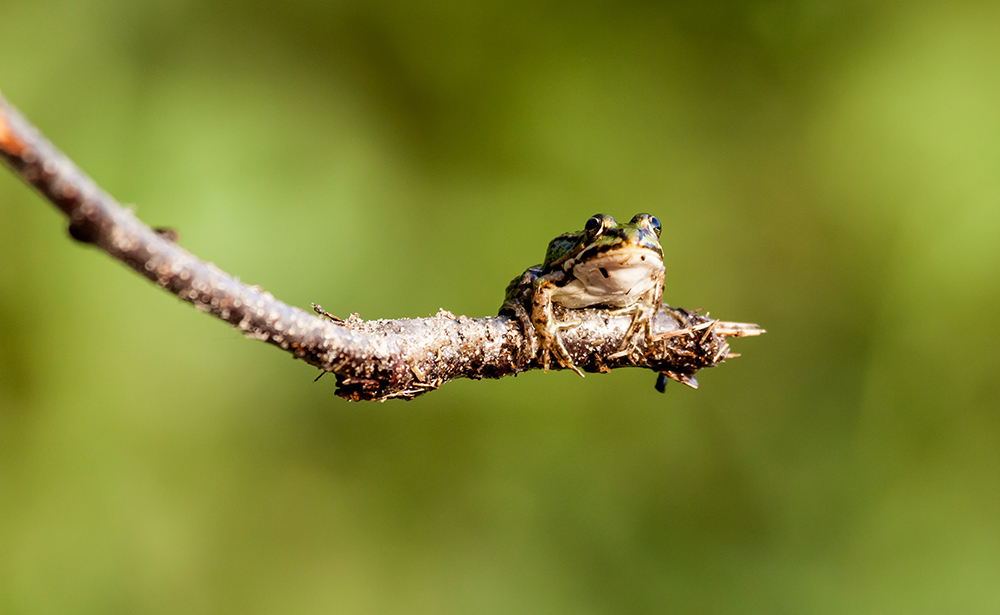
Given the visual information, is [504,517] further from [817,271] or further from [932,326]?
[932,326]

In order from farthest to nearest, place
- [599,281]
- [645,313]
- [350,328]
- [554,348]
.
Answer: [599,281] < [645,313] < [554,348] < [350,328]

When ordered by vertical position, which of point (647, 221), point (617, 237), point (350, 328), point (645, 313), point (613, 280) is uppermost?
point (647, 221)

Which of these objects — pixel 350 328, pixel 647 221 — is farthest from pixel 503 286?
pixel 350 328

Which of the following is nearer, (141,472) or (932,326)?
(141,472)

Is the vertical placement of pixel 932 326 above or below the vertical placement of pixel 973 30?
below

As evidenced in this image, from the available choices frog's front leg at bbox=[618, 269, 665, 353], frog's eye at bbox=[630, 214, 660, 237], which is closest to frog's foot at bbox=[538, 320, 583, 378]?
frog's front leg at bbox=[618, 269, 665, 353]

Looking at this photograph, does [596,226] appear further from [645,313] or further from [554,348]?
[554,348]

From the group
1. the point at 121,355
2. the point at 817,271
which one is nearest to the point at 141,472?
the point at 121,355
